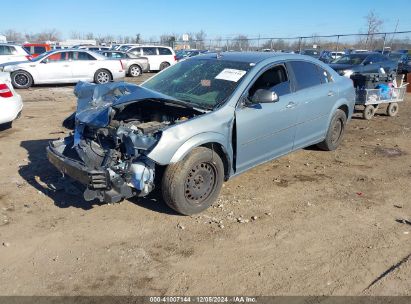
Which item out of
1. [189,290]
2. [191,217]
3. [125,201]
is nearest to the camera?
[189,290]

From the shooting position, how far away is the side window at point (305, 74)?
527 cm

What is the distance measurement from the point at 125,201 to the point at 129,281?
59.9 inches

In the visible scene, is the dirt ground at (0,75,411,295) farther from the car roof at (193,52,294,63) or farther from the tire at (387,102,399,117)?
the tire at (387,102,399,117)

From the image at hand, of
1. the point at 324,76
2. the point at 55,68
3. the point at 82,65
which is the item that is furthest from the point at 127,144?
the point at 82,65

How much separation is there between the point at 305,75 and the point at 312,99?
0.37 m

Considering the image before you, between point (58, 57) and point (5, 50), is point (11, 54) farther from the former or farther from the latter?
point (58, 57)

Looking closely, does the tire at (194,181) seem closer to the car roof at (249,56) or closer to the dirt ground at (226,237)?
the dirt ground at (226,237)

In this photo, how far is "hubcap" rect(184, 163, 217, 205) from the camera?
4.05m

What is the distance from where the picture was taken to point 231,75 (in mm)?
4629

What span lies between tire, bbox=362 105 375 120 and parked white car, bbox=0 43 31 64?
1367 centimetres

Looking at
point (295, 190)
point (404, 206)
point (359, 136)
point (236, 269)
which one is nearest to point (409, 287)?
point (236, 269)

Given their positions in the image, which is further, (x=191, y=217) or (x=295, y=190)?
(x=295, y=190)

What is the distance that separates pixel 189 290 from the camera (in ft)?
9.83

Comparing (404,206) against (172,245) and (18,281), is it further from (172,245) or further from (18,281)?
(18,281)
